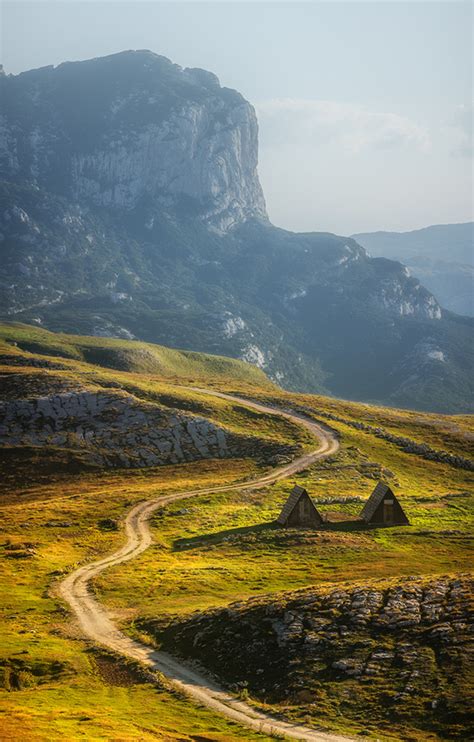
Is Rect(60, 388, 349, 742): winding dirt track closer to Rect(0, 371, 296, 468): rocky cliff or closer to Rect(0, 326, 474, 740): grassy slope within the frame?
Rect(0, 326, 474, 740): grassy slope

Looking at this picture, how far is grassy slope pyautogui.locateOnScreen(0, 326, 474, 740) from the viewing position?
119ft

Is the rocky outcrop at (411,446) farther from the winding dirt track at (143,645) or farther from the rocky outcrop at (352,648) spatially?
the rocky outcrop at (352,648)

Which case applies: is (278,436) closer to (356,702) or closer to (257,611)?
(257,611)

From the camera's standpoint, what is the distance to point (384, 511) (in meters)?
83.5

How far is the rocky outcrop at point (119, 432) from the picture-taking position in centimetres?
12950

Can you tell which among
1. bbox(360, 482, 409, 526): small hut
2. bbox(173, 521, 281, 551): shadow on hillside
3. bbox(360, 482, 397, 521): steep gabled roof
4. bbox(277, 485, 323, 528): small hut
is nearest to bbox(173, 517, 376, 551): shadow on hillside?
bbox(173, 521, 281, 551): shadow on hillside

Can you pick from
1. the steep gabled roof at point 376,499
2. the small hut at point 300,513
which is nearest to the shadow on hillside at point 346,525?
the steep gabled roof at point 376,499

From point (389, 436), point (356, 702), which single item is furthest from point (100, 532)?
point (389, 436)

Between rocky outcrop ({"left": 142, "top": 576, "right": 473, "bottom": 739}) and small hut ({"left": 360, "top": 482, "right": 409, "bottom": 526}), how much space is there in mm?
32874

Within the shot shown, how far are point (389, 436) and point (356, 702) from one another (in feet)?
370

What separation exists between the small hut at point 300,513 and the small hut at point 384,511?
637 cm

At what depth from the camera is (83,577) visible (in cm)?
6500

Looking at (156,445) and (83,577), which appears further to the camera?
(156,445)

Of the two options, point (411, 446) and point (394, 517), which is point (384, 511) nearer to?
point (394, 517)
